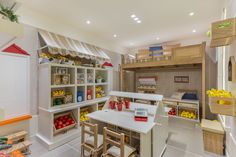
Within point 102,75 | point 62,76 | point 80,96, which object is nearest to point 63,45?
point 62,76

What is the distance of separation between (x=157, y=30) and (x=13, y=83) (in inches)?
194

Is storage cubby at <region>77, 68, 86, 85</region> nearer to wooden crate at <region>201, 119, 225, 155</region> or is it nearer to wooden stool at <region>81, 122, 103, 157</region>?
wooden stool at <region>81, 122, 103, 157</region>

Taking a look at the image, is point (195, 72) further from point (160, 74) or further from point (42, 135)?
point (42, 135)

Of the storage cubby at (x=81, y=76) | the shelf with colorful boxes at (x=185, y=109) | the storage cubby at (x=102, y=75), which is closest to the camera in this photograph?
the storage cubby at (x=81, y=76)

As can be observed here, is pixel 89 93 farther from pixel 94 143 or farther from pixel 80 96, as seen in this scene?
pixel 94 143

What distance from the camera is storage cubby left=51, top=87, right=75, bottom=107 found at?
3402 mm

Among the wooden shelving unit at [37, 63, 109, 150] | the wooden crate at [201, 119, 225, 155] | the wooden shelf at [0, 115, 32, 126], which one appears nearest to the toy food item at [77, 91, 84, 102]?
the wooden shelving unit at [37, 63, 109, 150]

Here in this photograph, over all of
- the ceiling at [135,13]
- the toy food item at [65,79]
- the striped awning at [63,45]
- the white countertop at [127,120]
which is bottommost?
the white countertop at [127,120]

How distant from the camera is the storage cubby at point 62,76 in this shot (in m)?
3.43

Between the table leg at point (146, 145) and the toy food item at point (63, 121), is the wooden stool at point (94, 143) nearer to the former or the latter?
the table leg at point (146, 145)

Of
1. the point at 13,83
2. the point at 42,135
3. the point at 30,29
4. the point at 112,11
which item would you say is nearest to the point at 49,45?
the point at 30,29

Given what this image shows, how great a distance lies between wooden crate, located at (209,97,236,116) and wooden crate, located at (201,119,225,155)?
1574mm

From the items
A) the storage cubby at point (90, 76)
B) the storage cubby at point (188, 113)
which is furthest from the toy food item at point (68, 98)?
the storage cubby at point (188, 113)

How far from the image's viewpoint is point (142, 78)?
6688mm
